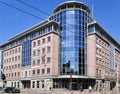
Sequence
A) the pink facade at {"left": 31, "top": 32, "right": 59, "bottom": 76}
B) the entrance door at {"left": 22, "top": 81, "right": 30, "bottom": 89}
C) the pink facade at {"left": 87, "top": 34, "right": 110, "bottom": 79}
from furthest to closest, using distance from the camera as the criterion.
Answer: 1. the entrance door at {"left": 22, "top": 81, "right": 30, "bottom": 89}
2. the pink facade at {"left": 87, "top": 34, "right": 110, "bottom": 79}
3. the pink facade at {"left": 31, "top": 32, "right": 59, "bottom": 76}

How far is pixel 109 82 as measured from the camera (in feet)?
254

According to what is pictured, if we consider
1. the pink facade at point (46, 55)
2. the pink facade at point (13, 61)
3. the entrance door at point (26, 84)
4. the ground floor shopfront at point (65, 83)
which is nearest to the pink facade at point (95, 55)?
the ground floor shopfront at point (65, 83)

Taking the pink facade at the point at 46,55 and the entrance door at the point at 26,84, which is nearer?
the pink facade at the point at 46,55

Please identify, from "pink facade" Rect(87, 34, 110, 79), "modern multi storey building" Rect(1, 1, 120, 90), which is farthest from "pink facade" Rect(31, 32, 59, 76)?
"pink facade" Rect(87, 34, 110, 79)

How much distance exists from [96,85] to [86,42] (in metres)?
12.7

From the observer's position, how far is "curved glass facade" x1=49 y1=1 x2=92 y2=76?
61062 millimetres

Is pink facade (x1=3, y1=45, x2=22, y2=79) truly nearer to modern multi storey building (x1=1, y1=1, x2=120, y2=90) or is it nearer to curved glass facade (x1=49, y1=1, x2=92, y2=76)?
modern multi storey building (x1=1, y1=1, x2=120, y2=90)

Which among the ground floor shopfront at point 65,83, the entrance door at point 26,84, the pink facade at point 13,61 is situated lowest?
the entrance door at point 26,84

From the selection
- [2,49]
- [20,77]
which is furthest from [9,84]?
[2,49]

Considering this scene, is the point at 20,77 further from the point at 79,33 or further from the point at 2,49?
the point at 79,33

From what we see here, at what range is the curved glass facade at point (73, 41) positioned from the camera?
6106 cm

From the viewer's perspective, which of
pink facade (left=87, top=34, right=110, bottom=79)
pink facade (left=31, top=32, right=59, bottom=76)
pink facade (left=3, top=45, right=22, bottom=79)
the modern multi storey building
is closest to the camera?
the modern multi storey building

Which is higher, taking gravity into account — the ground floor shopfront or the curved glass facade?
the curved glass facade

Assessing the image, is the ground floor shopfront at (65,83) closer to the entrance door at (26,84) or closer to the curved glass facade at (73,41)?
the curved glass facade at (73,41)
